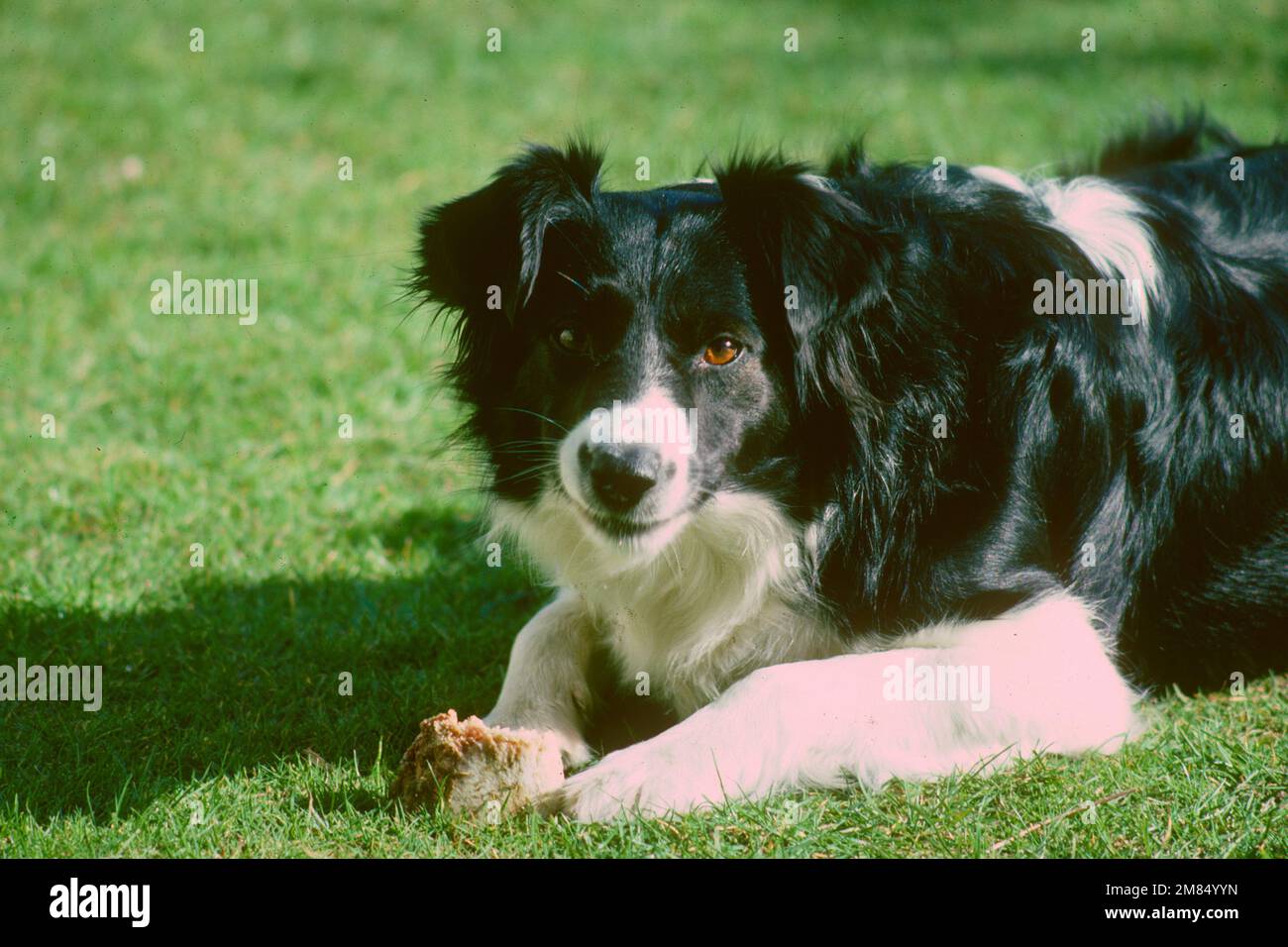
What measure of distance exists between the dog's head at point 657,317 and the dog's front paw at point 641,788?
1.81ft

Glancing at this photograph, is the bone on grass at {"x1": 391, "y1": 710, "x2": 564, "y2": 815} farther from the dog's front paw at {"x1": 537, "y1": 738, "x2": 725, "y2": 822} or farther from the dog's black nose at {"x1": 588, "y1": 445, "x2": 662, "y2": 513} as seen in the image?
the dog's black nose at {"x1": 588, "y1": 445, "x2": 662, "y2": 513}

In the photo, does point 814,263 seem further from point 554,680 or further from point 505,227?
point 554,680

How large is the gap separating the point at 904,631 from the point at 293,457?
3.29 metres

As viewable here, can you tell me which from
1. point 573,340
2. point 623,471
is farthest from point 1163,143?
point 623,471

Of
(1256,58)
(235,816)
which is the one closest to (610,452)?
(235,816)

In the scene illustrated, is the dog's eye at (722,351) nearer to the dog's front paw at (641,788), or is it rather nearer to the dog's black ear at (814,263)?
the dog's black ear at (814,263)

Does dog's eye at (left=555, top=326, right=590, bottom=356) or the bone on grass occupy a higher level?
dog's eye at (left=555, top=326, right=590, bottom=356)

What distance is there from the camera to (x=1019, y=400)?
3.93m

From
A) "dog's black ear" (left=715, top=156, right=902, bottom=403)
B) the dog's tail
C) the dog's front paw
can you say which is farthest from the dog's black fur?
the dog's tail

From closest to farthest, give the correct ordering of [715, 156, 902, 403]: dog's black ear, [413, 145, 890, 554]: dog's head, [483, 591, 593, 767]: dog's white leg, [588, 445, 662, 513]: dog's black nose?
[588, 445, 662, 513]: dog's black nose
[413, 145, 890, 554]: dog's head
[715, 156, 902, 403]: dog's black ear
[483, 591, 593, 767]: dog's white leg

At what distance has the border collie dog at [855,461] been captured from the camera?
3.69 meters

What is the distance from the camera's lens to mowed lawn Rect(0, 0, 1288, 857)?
368 cm

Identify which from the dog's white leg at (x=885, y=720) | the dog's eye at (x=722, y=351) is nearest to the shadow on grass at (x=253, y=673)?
the dog's white leg at (x=885, y=720)

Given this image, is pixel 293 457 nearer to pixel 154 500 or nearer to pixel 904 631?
pixel 154 500
